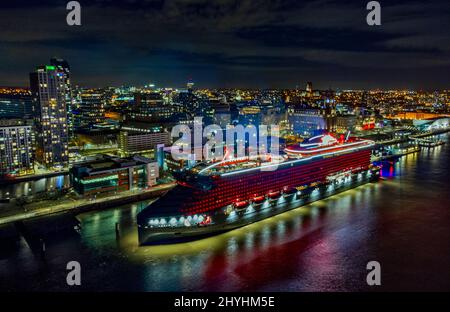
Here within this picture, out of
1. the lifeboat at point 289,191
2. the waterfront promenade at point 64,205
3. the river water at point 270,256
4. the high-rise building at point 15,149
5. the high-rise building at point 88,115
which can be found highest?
the high-rise building at point 88,115

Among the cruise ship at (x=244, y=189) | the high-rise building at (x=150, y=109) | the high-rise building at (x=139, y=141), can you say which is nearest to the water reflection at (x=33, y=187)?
the high-rise building at (x=139, y=141)

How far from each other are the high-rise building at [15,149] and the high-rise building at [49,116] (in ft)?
3.78

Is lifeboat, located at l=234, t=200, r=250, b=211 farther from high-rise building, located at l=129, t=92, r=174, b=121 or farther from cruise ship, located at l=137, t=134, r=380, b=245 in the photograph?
high-rise building, located at l=129, t=92, r=174, b=121

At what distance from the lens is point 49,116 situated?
73.2 ft

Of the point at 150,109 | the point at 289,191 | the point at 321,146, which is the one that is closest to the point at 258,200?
the point at 289,191

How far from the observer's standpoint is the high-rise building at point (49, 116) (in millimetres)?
22016

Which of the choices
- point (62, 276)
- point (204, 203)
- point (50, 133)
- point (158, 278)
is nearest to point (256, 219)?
point (204, 203)

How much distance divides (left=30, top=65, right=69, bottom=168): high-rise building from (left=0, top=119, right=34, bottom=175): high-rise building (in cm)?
115

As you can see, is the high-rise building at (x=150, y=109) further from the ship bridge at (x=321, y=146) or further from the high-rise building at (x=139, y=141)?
the ship bridge at (x=321, y=146)

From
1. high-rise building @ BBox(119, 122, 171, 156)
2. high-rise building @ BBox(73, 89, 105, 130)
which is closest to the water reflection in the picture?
high-rise building @ BBox(119, 122, 171, 156)

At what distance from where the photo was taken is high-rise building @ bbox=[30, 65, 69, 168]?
2202 cm

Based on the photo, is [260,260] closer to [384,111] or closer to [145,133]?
[145,133]

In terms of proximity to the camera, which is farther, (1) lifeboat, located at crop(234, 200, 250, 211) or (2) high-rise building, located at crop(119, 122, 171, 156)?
(2) high-rise building, located at crop(119, 122, 171, 156)
